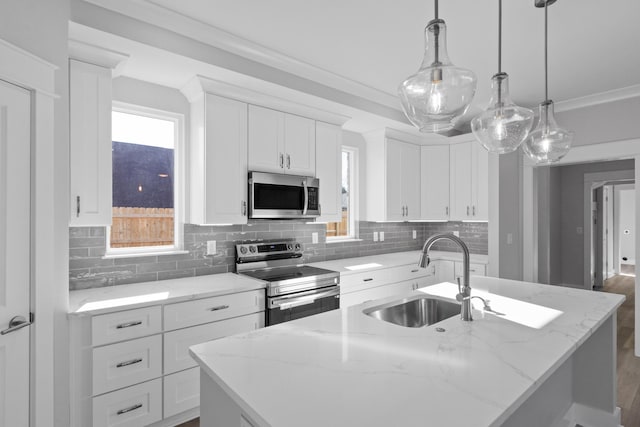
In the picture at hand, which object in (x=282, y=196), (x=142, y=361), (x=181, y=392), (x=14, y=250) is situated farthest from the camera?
(x=282, y=196)

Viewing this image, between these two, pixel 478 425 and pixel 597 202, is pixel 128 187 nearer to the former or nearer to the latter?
pixel 478 425

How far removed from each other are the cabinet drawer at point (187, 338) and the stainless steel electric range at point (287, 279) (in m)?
0.30

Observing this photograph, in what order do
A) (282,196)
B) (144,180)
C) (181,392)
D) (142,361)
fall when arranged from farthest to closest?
(282,196), (144,180), (181,392), (142,361)

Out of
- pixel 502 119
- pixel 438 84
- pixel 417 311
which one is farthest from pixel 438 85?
pixel 417 311

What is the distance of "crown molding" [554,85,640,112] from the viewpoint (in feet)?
11.2

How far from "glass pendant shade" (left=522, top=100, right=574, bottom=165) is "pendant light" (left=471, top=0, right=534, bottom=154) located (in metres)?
0.39

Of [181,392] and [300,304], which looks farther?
[300,304]

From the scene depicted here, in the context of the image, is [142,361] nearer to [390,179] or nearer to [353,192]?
[353,192]

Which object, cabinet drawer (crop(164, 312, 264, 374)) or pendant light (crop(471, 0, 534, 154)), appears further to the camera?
cabinet drawer (crop(164, 312, 264, 374))

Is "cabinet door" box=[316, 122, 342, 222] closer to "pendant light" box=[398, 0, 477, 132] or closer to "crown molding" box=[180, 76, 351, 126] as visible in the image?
"crown molding" box=[180, 76, 351, 126]

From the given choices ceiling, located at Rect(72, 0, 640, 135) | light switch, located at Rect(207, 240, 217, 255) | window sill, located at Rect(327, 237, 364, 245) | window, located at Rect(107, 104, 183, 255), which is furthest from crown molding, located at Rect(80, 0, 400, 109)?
window sill, located at Rect(327, 237, 364, 245)

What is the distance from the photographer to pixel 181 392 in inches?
90.4

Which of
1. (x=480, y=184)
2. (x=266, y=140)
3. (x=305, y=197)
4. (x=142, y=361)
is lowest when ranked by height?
(x=142, y=361)

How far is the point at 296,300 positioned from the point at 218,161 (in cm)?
127
